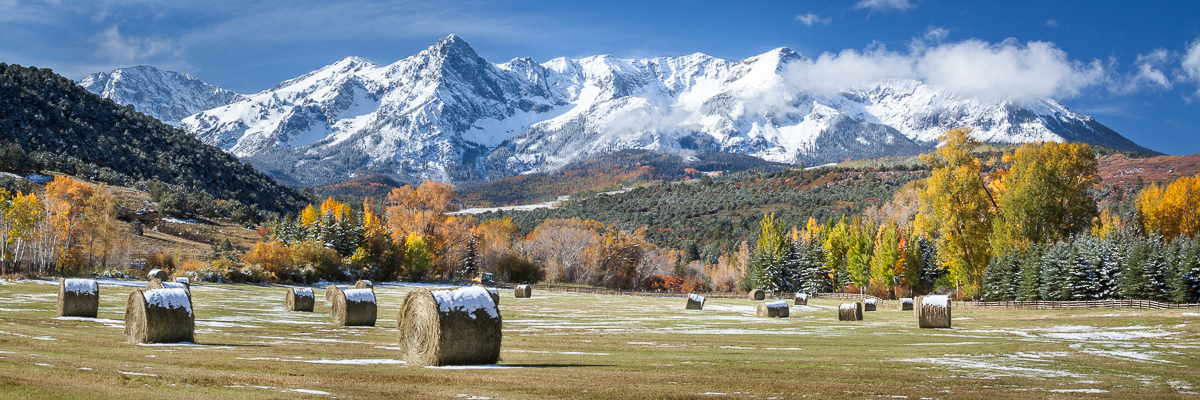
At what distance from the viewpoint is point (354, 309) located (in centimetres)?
2891

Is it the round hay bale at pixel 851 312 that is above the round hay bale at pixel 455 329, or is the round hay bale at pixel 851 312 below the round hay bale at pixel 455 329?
below

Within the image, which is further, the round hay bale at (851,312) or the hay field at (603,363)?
the round hay bale at (851,312)

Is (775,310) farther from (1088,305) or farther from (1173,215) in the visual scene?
(1173,215)

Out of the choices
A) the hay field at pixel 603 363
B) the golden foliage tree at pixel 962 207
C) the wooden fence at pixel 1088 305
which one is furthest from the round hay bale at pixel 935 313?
the golden foliage tree at pixel 962 207

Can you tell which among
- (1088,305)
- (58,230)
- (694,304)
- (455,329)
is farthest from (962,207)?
(58,230)

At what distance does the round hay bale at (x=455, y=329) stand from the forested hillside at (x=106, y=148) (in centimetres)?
10150

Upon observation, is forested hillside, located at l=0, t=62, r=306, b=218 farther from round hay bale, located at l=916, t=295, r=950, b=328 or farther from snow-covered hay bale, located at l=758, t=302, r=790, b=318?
round hay bale, located at l=916, t=295, r=950, b=328

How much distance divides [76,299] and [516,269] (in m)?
75.1

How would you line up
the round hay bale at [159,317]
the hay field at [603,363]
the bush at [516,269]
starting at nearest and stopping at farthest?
the hay field at [603,363]
the round hay bale at [159,317]
the bush at [516,269]

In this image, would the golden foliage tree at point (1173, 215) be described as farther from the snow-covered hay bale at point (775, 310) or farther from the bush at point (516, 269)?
the bush at point (516, 269)

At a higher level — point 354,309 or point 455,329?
point 455,329

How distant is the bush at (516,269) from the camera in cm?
10000

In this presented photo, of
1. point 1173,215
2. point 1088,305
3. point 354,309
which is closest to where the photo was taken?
point 354,309

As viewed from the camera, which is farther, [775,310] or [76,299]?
[775,310]
